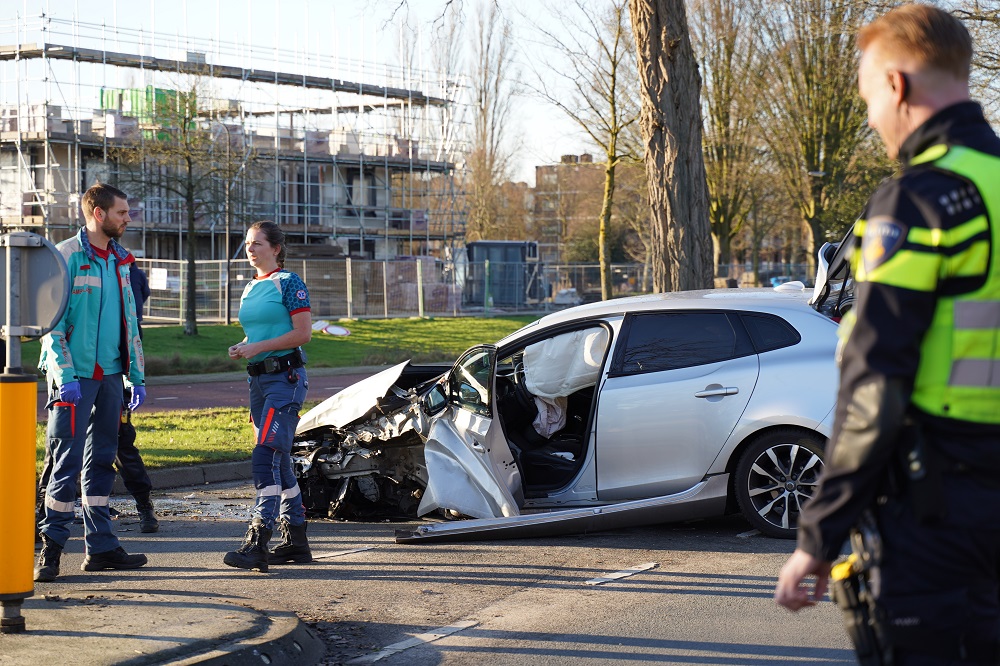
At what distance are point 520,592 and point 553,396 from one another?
6.94 ft

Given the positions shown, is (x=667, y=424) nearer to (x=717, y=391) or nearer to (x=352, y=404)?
(x=717, y=391)

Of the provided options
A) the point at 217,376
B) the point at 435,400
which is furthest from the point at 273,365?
the point at 217,376

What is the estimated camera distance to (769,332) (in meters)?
7.11

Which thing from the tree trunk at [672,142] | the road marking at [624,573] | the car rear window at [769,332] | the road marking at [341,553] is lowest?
the road marking at [341,553]

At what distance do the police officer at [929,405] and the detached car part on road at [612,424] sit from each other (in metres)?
4.59

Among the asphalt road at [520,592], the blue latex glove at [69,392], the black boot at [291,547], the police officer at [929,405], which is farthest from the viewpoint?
the black boot at [291,547]

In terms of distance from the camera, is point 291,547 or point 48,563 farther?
point 291,547

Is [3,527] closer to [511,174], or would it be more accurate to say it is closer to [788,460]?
[788,460]

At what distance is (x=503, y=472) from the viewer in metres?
7.32

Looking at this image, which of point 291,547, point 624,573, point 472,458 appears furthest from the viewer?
point 472,458

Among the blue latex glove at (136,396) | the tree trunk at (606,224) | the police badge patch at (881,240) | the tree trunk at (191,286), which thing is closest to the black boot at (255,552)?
the blue latex glove at (136,396)

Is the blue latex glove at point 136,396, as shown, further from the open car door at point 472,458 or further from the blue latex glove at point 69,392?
the open car door at point 472,458

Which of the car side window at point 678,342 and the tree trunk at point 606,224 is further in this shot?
the tree trunk at point 606,224

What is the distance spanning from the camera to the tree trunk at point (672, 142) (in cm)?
1416
